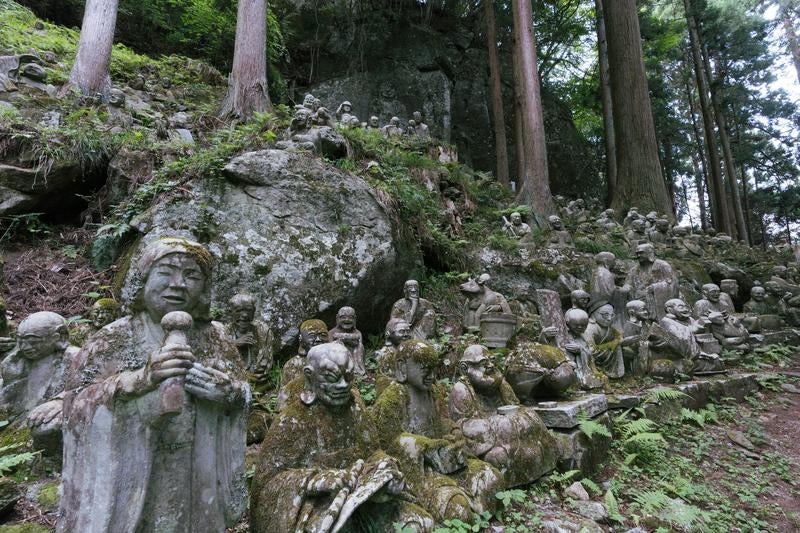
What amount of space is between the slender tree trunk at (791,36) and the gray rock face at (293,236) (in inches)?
1018

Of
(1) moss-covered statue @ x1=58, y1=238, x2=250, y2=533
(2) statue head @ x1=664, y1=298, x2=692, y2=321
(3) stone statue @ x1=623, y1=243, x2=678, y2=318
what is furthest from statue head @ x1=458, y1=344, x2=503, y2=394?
(3) stone statue @ x1=623, y1=243, x2=678, y2=318

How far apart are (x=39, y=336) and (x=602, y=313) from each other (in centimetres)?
783

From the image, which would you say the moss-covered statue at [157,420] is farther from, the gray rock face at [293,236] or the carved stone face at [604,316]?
the carved stone face at [604,316]

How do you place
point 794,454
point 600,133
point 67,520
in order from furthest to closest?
point 600,133, point 794,454, point 67,520

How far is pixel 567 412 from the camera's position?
4.84m

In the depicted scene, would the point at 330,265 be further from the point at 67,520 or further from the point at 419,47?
the point at 419,47

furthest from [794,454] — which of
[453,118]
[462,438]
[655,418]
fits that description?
[453,118]

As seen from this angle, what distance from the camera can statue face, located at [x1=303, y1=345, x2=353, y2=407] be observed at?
125 inches

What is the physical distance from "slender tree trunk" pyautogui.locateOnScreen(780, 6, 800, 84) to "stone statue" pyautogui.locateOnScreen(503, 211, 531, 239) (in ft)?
68.4

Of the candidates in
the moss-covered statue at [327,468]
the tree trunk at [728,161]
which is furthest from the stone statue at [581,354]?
the tree trunk at [728,161]

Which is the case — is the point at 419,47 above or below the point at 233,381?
above

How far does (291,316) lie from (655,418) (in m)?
5.34

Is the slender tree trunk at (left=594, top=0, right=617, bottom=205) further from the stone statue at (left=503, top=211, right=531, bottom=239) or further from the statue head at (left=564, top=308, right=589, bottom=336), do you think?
the statue head at (left=564, top=308, right=589, bottom=336)

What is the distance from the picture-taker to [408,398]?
4.11 metres
